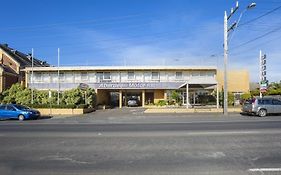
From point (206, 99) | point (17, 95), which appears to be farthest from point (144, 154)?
point (206, 99)

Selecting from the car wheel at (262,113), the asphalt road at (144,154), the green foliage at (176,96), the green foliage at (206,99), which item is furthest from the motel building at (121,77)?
the asphalt road at (144,154)

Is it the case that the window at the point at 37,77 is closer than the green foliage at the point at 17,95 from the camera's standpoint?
No

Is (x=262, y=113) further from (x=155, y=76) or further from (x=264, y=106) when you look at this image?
(x=155, y=76)

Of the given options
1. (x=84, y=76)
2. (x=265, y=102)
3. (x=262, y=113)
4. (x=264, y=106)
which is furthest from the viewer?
(x=84, y=76)

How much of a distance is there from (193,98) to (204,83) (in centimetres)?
962

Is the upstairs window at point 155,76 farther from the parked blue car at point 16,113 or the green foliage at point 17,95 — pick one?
the parked blue car at point 16,113

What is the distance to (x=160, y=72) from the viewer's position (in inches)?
2141

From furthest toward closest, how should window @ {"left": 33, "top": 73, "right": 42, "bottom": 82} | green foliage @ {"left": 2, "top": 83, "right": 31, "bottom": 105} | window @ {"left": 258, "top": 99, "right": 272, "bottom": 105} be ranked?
1. window @ {"left": 33, "top": 73, "right": 42, "bottom": 82}
2. green foliage @ {"left": 2, "top": 83, "right": 31, "bottom": 105}
3. window @ {"left": 258, "top": 99, "right": 272, "bottom": 105}

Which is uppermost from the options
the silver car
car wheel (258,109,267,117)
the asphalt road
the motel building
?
the motel building

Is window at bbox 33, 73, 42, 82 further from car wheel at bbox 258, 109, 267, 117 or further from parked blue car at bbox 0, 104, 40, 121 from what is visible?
car wheel at bbox 258, 109, 267, 117

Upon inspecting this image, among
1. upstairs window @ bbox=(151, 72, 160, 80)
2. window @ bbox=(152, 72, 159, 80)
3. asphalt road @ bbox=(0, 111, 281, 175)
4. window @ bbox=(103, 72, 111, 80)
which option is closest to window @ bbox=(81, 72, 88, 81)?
window @ bbox=(103, 72, 111, 80)

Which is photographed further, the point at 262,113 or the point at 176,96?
the point at 176,96

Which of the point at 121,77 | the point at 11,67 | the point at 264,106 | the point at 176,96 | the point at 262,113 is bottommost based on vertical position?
the point at 262,113

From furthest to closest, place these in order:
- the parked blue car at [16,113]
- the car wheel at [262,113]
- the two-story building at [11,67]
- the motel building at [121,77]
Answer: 1. the two-story building at [11,67]
2. the motel building at [121,77]
3. the parked blue car at [16,113]
4. the car wheel at [262,113]
